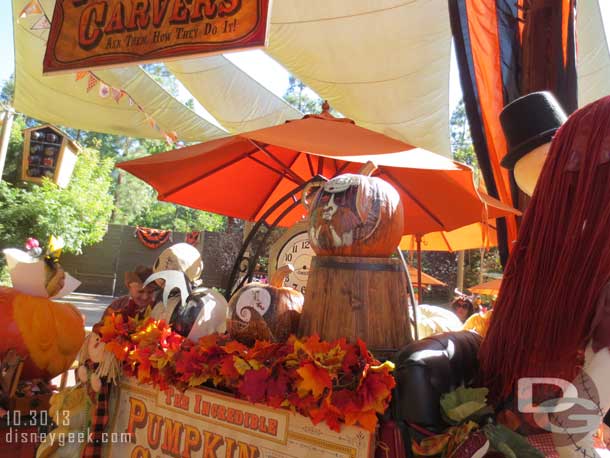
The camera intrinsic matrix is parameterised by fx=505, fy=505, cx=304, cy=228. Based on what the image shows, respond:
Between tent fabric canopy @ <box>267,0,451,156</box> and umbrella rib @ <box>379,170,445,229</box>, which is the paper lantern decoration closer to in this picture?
tent fabric canopy @ <box>267,0,451,156</box>

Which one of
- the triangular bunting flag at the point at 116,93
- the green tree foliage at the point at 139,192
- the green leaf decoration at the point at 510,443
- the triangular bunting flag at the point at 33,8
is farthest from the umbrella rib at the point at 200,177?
the green tree foliage at the point at 139,192

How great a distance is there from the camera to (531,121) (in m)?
1.51

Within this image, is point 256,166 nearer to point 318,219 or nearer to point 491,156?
point 491,156

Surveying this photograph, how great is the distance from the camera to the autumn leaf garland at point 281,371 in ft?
4.28

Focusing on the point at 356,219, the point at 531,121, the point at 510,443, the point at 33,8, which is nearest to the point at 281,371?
the point at 356,219

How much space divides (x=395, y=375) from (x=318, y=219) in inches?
22.2

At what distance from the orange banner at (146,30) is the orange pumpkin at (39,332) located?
4.94 feet

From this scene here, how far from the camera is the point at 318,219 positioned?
5.41 feet

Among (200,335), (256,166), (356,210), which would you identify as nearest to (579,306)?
(356,210)

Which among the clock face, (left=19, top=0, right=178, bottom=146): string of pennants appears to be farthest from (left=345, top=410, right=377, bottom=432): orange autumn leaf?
(left=19, top=0, right=178, bottom=146): string of pennants

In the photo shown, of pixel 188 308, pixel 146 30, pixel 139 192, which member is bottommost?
pixel 188 308

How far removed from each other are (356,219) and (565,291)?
0.63m

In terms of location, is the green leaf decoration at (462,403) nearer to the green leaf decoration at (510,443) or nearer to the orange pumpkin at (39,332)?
the green leaf decoration at (510,443)

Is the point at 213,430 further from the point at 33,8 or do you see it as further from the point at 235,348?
the point at 33,8
